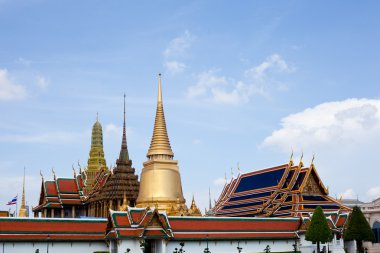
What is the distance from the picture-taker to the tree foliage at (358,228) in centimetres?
5247

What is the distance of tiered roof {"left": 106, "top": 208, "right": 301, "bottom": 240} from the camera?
4628 cm

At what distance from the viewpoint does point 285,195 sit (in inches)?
2426

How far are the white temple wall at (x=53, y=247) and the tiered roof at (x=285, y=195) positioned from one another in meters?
21.2

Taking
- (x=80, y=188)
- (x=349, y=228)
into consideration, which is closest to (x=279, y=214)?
(x=349, y=228)

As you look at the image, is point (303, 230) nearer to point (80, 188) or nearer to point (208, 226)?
point (208, 226)

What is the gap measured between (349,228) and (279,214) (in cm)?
934

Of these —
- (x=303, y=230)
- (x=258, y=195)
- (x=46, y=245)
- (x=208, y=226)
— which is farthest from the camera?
(x=258, y=195)

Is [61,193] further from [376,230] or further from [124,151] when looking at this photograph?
[376,230]

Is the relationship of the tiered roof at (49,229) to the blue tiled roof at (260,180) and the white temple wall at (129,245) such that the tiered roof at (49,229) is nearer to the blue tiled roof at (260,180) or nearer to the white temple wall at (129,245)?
the white temple wall at (129,245)

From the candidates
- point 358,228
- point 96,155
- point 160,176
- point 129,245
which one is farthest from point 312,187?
point 96,155

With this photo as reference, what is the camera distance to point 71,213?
93.1 metres

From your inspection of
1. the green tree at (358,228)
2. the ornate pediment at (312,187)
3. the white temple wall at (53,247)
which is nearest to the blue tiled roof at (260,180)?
the ornate pediment at (312,187)

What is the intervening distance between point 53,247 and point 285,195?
2653cm

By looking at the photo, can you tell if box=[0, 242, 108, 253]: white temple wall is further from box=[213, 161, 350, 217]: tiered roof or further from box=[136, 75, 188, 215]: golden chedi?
box=[213, 161, 350, 217]: tiered roof
